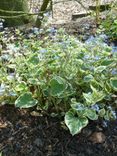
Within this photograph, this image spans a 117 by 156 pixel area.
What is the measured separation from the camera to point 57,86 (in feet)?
8.83

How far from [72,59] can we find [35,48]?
1.83 feet

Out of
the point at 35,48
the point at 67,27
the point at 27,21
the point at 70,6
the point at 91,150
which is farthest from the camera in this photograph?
the point at 70,6

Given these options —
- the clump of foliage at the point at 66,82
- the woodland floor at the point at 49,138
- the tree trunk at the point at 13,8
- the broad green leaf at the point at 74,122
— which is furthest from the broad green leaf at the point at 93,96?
the tree trunk at the point at 13,8

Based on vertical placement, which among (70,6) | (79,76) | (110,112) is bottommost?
(70,6)

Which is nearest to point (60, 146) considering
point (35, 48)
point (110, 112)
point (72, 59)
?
point (110, 112)

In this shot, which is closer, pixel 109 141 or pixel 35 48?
pixel 109 141

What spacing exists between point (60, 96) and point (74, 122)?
0.21m

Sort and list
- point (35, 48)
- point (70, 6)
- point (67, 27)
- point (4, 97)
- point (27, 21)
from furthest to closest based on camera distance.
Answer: point (70, 6), point (27, 21), point (67, 27), point (35, 48), point (4, 97)

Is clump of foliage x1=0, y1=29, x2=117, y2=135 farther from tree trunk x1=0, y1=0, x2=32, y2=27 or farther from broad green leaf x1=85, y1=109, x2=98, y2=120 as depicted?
tree trunk x1=0, y1=0, x2=32, y2=27

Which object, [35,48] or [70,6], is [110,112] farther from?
[70,6]

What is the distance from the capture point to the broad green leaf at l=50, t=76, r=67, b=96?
2672 mm

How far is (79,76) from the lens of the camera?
2805mm

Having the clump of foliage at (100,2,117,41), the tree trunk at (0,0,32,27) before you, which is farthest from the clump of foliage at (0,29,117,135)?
the tree trunk at (0,0,32,27)

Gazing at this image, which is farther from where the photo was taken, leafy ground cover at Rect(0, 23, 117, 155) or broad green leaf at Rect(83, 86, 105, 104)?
leafy ground cover at Rect(0, 23, 117, 155)
